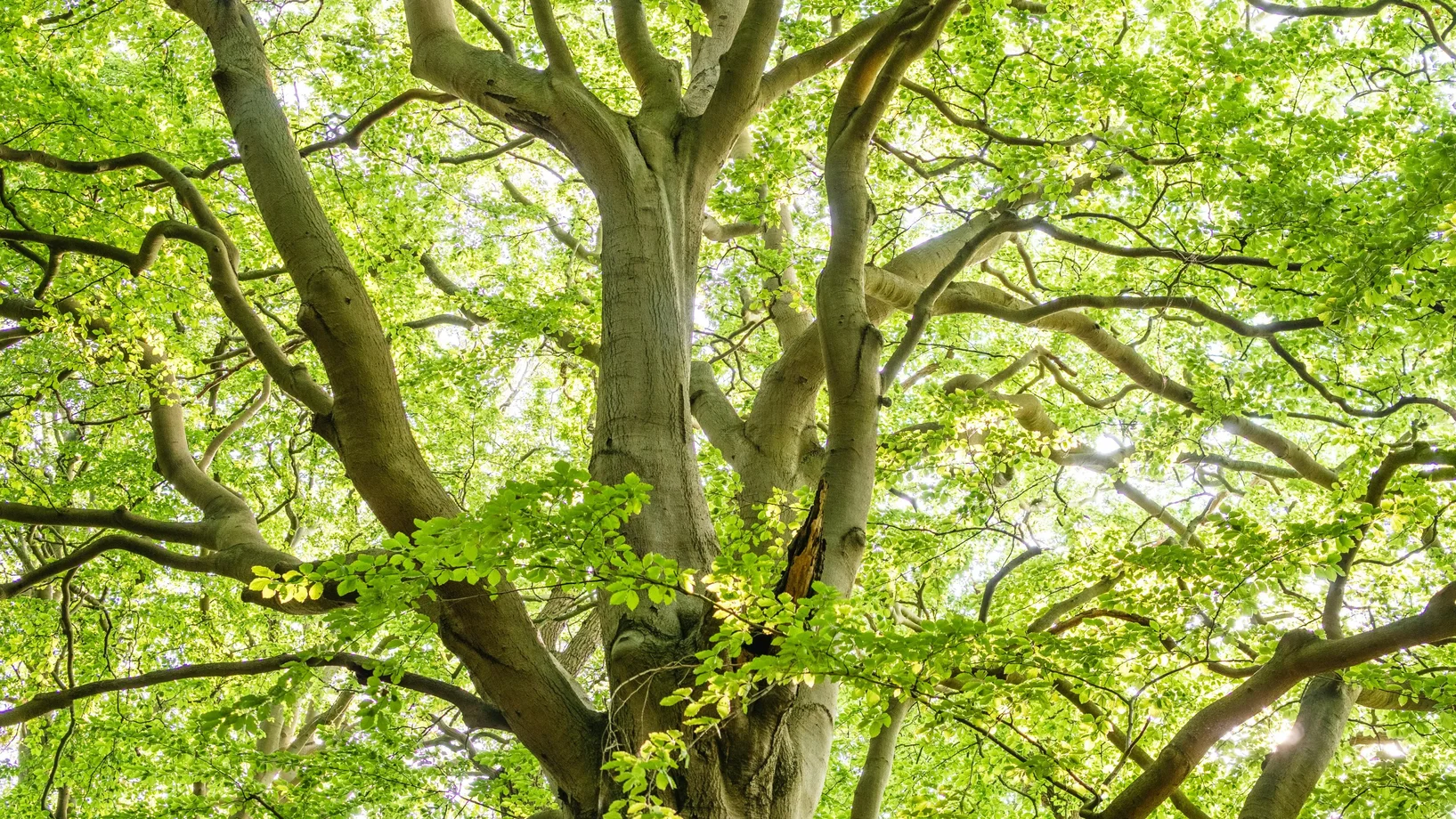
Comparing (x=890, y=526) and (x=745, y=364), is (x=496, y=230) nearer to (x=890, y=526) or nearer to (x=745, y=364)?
(x=745, y=364)

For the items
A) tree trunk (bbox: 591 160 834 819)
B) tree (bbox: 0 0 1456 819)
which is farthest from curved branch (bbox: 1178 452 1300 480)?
tree trunk (bbox: 591 160 834 819)

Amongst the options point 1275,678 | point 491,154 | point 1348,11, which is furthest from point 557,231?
point 1275,678

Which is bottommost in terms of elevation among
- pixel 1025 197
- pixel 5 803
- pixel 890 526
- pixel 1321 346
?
pixel 5 803

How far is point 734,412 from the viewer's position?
6156 millimetres

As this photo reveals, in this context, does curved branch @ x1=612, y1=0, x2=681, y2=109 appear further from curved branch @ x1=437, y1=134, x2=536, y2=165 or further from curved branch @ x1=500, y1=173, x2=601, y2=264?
curved branch @ x1=500, y1=173, x2=601, y2=264

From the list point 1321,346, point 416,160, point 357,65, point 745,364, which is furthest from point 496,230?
point 1321,346

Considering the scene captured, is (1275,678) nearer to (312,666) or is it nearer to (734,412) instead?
(734,412)

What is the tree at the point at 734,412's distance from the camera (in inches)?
137

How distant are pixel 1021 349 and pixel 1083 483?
2.47m

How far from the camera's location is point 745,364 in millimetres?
10352

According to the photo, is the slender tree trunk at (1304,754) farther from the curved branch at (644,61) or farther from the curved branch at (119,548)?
the curved branch at (119,548)

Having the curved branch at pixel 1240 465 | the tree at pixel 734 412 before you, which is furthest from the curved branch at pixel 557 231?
the curved branch at pixel 1240 465

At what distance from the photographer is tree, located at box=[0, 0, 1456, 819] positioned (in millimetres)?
3486

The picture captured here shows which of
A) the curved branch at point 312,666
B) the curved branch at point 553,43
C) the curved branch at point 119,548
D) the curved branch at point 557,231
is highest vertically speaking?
the curved branch at point 557,231
